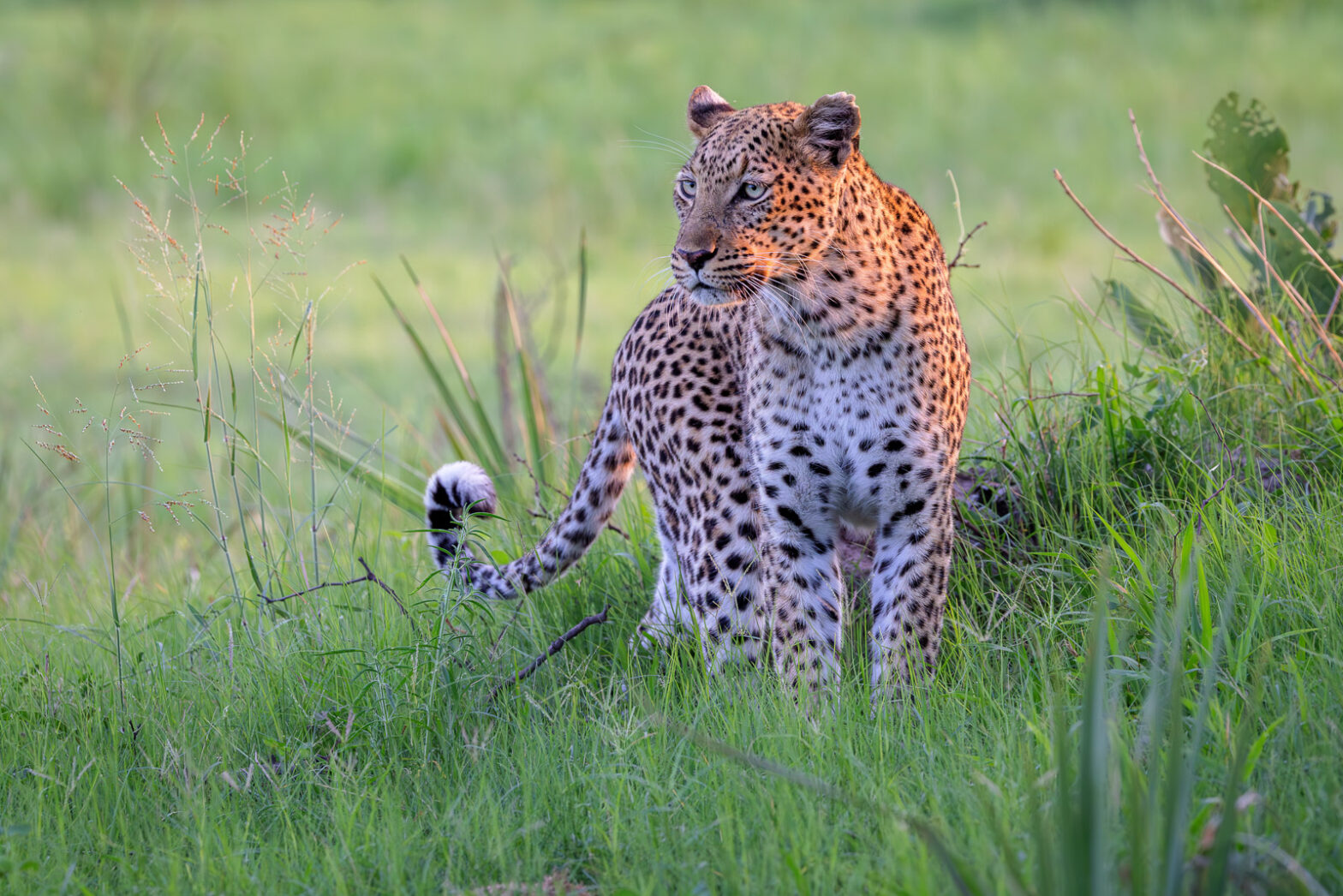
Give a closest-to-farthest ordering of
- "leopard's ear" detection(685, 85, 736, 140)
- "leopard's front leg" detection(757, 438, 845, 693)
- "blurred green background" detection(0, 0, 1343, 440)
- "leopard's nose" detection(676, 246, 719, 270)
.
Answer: "leopard's nose" detection(676, 246, 719, 270)
"leopard's front leg" detection(757, 438, 845, 693)
"leopard's ear" detection(685, 85, 736, 140)
"blurred green background" detection(0, 0, 1343, 440)

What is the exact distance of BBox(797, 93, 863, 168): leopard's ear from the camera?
347cm

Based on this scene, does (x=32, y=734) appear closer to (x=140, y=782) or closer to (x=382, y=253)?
(x=140, y=782)

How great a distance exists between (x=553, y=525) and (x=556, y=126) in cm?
1474

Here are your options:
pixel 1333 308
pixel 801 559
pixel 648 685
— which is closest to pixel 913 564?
pixel 801 559

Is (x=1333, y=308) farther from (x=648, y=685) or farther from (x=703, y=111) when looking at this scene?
(x=648, y=685)

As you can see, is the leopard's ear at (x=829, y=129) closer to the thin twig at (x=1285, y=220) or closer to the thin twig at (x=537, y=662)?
the thin twig at (x=1285, y=220)

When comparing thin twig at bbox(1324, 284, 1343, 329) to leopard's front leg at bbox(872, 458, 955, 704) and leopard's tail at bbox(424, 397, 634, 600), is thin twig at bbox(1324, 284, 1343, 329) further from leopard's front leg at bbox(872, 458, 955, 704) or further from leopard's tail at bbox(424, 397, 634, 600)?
leopard's tail at bbox(424, 397, 634, 600)

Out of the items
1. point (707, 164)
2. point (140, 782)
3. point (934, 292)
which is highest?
point (707, 164)

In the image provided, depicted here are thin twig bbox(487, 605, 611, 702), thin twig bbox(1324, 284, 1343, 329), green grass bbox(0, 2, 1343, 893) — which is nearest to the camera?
green grass bbox(0, 2, 1343, 893)

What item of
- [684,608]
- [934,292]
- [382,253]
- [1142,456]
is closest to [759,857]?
[684,608]

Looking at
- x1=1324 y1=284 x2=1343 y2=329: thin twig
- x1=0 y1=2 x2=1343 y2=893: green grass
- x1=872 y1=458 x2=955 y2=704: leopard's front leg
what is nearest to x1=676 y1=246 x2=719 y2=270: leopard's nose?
x1=872 y1=458 x2=955 y2=704: leopard's front leg

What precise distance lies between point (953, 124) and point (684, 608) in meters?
14.3

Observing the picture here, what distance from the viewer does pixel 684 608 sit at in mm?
3781

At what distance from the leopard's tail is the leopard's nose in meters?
0.89
